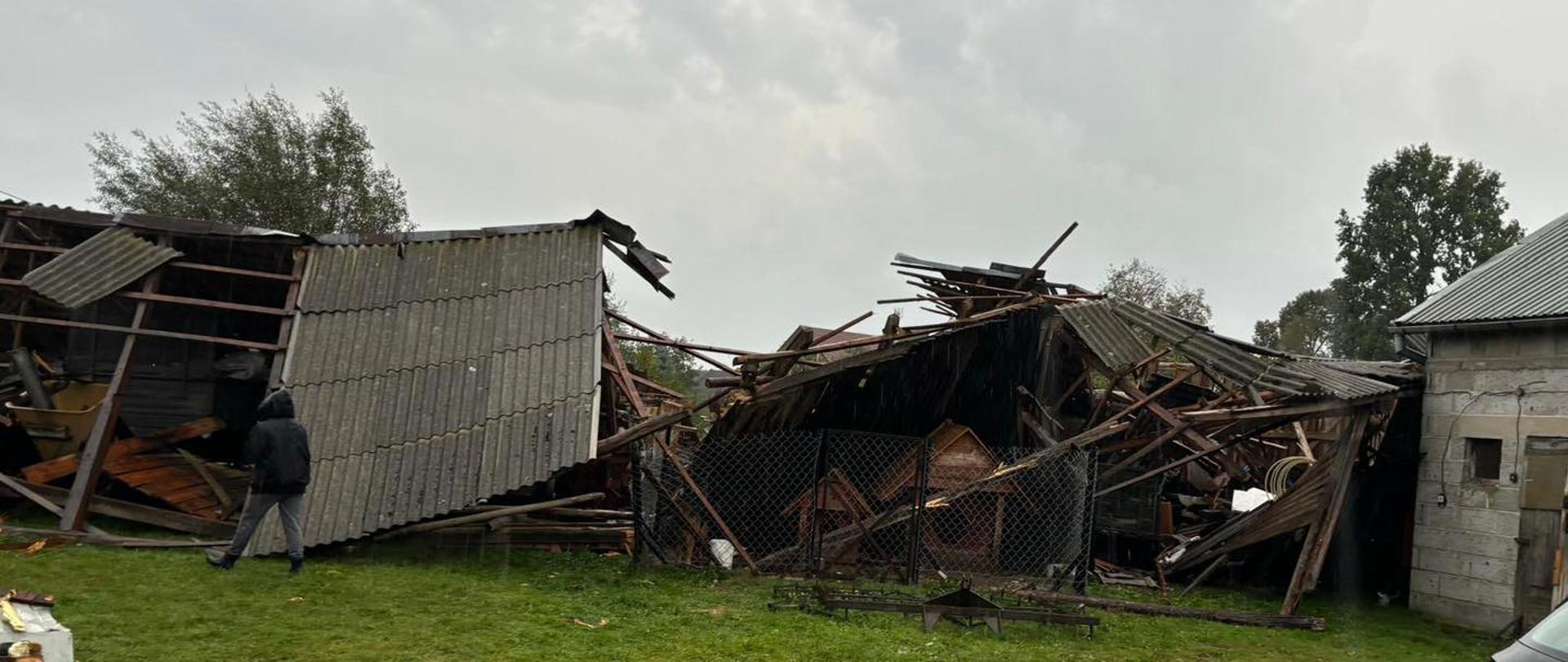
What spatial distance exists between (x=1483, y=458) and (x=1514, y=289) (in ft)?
6.96

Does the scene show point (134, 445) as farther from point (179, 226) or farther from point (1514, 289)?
point (1514, 289)

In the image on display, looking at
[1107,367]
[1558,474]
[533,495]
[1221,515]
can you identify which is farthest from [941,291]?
[1558,474]

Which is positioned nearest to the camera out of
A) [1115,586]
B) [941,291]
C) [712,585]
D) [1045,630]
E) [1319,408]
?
[1045,630]

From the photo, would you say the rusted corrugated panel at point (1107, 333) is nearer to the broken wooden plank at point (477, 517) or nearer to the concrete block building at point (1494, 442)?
the concrete block building at point (1494, 442)

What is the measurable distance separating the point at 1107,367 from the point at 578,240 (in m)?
7.09

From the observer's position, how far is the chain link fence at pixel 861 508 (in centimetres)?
1155

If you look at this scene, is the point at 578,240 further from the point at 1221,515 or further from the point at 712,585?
the point at 1221,515

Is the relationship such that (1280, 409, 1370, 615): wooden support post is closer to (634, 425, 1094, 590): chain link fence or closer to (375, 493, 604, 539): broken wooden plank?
(634, 425, 1094, 590): chain link fence

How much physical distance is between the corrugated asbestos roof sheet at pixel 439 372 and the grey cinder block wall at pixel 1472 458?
33.1 ft

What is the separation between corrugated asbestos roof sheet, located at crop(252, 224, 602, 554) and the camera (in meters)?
10.3

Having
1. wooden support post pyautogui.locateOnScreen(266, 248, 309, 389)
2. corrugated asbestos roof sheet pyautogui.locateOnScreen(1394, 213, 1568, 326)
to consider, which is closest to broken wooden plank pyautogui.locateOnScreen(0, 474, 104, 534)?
wooden support post pyautogui.locateOnScreen(266, 248, 309, 389)

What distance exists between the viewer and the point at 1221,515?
1555cm

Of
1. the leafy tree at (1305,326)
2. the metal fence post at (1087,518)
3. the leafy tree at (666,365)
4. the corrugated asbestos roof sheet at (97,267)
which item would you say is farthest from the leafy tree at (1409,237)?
the corrugated asbestos roof sheet at (97,267)

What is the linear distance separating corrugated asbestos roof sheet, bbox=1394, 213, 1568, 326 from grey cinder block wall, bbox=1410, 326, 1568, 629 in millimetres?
255
